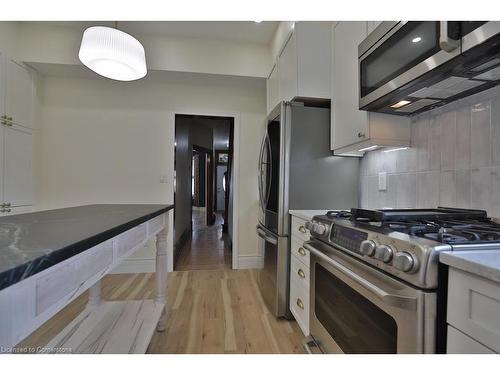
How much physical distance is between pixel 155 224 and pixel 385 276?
1.35m

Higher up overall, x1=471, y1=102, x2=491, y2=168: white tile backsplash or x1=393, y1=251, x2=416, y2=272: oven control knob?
x1=471, y1=102, x2=491, y2=168: white tile backsplash

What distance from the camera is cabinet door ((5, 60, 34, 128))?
92.5 inches

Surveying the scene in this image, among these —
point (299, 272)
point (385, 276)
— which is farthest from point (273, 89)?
point (385, 276)

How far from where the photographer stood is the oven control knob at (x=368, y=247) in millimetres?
880

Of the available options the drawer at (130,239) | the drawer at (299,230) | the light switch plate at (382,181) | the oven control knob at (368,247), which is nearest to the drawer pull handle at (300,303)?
the drawer at (299,230)

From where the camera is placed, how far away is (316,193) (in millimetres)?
1937

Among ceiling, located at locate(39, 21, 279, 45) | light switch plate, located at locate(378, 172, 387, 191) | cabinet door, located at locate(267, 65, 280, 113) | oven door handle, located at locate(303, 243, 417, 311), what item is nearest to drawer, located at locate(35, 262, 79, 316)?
oven door handle, located at locate(303, 243, 417, 311)

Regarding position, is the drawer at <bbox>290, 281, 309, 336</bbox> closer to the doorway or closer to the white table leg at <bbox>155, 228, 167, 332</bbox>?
the white table leg at <bbox>155, 228, 167, 332</bbox>

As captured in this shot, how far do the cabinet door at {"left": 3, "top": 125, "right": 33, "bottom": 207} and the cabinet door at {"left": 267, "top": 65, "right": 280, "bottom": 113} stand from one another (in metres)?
2.63

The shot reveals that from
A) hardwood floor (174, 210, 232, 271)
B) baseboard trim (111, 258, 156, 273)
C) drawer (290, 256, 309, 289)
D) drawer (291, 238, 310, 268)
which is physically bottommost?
hardwood floor (174, 210, 232, 271)

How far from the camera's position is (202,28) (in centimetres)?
257

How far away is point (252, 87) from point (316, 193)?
1.86 metres
